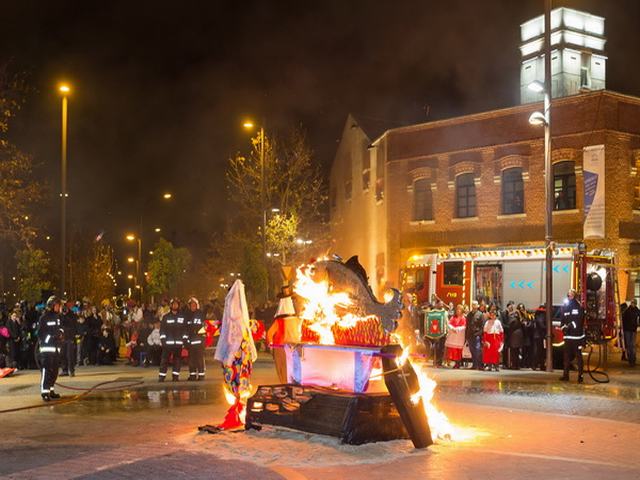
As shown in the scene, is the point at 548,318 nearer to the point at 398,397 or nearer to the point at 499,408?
the point at 499,408

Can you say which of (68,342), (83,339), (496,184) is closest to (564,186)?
(496,184)

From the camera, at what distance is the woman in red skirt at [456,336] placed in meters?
20.1

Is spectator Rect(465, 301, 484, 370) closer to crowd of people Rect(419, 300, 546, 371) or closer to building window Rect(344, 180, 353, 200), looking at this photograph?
crowd of people Rect(419, 300, 546, 371)

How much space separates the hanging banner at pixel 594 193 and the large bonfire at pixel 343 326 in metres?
19.4

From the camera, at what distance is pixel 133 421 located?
36.5ft

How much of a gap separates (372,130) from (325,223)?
8.38 metres

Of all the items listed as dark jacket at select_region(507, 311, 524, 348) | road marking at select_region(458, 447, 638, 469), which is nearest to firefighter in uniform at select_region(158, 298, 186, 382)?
dark jacket at select_region(507, 311, 524, 348)

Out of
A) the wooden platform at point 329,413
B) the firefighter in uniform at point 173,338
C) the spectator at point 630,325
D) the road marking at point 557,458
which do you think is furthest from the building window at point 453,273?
the road marking at point 557,458

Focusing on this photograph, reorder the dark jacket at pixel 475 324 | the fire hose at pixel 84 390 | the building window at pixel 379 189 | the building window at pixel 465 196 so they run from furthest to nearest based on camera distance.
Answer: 1. the building window at pixel 379 189
2. the building window at pixel 465 196
3. the dark jacket at pixel 475 324
4. the fire hose at pixel 84 390

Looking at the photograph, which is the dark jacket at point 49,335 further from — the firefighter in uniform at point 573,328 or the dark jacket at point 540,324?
the dark jacket at point 540,324

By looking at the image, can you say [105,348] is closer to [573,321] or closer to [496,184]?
[573,321]

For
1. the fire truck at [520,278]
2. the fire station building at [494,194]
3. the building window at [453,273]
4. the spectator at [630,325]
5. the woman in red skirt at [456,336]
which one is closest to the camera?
the woman in red skirt at [456,336]

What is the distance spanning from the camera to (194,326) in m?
17.1

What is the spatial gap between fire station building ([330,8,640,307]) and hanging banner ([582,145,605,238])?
36 mm
